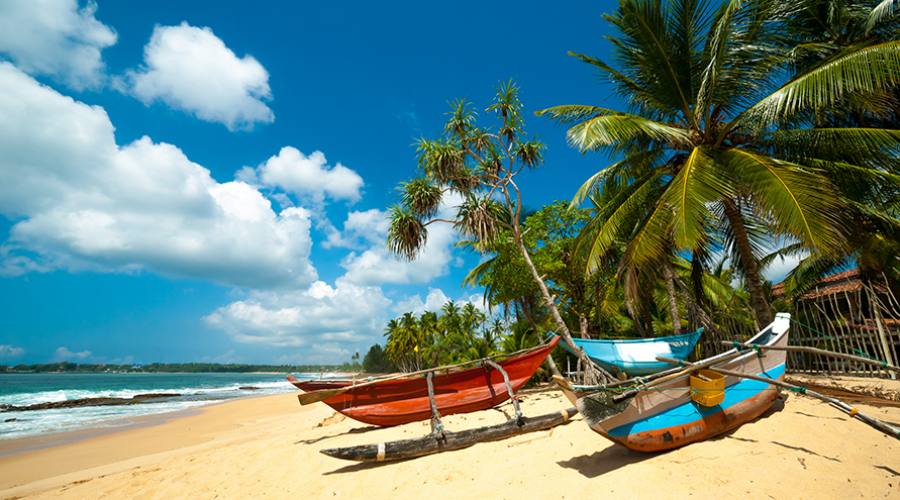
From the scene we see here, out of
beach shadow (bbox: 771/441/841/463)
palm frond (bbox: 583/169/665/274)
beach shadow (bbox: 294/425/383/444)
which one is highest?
palm frond (bbox: 583/169/665/274)

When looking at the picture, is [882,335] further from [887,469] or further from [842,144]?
[887,469]

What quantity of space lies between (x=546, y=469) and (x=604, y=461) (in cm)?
63

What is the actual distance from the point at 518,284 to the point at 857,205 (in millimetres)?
7421

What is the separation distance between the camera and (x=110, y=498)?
18.0 feet

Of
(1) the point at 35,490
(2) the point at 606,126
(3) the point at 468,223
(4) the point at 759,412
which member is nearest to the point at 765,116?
(2) the point at 606,126

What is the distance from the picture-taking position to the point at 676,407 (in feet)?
13.9

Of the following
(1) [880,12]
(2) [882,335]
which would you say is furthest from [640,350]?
(1) [880,12]

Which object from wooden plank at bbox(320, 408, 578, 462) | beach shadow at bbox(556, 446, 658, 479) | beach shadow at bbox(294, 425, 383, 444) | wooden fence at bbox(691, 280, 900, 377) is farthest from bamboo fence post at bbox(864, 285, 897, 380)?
beach shadow at bbox(294, 425, 383, 444)

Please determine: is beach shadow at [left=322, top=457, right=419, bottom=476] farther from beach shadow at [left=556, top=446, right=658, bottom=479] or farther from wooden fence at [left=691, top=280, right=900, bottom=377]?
wooden fence at [left=691, top=280, right=900, bottom=377]

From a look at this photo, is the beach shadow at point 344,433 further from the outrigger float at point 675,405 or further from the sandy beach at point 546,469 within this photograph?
the outrigger float at point 675,405

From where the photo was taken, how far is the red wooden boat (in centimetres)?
769

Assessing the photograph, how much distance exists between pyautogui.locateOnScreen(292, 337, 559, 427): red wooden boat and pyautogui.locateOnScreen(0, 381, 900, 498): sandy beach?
0.24 metres

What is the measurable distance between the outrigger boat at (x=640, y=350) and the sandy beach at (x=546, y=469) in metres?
2.39

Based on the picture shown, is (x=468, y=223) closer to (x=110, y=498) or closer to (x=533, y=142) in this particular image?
(x=533, y=142)
